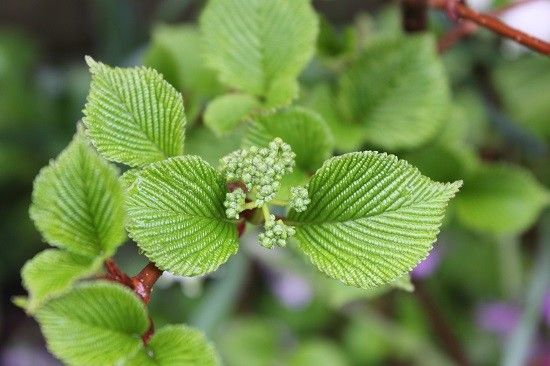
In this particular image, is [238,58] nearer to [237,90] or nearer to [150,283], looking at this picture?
[237,90]

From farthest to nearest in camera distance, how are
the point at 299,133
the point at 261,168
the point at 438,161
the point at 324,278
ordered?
1. the point at 324,278
2. the point at 438,161
3. the point at 299,133
4. the point at 261,168

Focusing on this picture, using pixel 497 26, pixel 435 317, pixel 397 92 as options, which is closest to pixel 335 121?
pixel 397 92

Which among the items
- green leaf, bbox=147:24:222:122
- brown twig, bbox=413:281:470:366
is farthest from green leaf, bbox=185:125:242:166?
brown twig, bbox=413:281:470:366

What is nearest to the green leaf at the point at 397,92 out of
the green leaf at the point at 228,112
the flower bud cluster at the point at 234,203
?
the green leaf at the point at 228,112

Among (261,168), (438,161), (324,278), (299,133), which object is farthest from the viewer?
(324,278)

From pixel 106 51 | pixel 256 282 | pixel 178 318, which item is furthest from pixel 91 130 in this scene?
pixel 256 282

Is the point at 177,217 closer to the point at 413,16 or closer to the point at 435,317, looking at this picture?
the point at 413,16

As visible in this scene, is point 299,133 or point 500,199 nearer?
point 299,133
